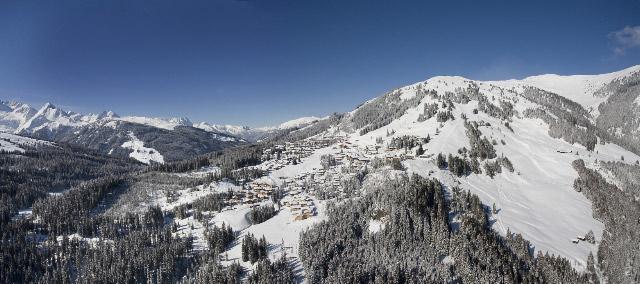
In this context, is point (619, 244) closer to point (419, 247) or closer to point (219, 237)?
point (419, 247)

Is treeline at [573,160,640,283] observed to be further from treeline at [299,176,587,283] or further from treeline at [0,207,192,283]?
treeline at [0,207,192,283]

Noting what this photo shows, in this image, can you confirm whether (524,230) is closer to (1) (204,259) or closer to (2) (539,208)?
(2) (539,208)

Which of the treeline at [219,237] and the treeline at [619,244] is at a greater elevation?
the treeline at [219,237]

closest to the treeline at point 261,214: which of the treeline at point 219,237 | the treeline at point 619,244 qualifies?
the treeline at point 219,237

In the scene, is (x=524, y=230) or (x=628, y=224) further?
(x=628, y=224)

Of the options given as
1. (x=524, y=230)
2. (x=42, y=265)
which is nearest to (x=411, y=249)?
(x=524, y=230)

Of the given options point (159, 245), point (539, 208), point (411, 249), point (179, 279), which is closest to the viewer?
point (411, 249)

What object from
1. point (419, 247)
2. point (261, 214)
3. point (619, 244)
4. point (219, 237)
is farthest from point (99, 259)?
point (619, 244)

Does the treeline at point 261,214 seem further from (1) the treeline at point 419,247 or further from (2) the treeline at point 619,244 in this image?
(2) the treeline at point 619,244

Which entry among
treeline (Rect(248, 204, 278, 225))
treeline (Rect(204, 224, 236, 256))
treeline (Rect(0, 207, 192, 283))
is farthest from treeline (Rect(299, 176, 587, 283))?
treeline (Rect(0, 207, 192, 283))
